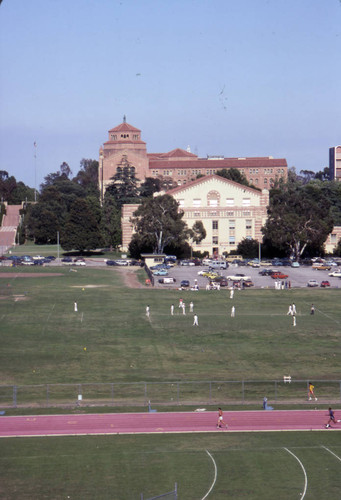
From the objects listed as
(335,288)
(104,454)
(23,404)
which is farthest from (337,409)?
(335,288)

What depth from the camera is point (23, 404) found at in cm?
4631

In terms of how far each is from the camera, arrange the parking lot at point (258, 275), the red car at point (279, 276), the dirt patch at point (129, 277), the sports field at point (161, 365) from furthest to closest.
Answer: the red car at point (279, 276), the parking lot at point (258, 275), the dirt patch at point (129, 277), the sports field at point (161, 365)

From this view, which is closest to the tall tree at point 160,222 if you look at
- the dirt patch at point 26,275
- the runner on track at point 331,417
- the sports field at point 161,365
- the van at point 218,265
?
the van at point 218,265

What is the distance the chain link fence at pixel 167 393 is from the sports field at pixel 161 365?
1.75 metres

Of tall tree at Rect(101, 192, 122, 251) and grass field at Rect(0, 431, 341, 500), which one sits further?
tall tree at Rect(101, 192, 122, 251)

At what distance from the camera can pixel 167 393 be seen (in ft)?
160

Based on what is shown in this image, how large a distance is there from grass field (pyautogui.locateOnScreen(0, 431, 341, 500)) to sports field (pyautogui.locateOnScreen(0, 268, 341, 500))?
1.9 inches

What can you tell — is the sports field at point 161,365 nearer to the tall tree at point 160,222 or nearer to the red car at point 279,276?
the red car at point 279,276

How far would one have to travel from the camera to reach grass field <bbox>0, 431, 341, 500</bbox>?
108ft

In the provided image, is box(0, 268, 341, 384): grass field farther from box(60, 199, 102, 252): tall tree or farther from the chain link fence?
box(60, 199, 102, 252): tall tree

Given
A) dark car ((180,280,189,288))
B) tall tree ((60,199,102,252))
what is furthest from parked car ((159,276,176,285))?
tall tree ((60,199,102,252))

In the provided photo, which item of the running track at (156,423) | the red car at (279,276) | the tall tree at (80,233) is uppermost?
the tall tree at (80,233)

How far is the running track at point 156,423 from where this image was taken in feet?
135

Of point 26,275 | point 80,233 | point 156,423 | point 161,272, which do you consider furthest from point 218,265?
point 156,423
